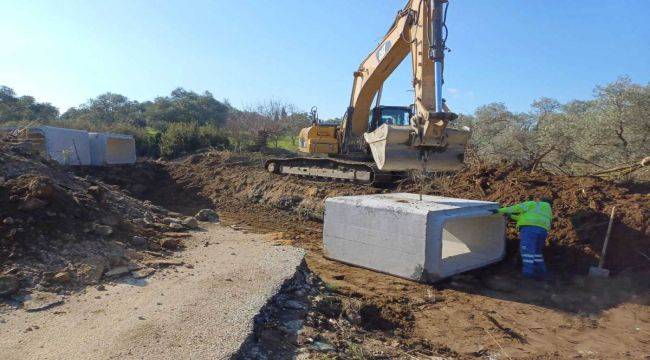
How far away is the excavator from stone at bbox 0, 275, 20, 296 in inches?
188

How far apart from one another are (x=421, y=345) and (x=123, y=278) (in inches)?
117

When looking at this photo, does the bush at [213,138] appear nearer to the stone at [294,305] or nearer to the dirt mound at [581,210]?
the dirt mound at [581,210]

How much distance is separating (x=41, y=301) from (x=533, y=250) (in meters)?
5.78

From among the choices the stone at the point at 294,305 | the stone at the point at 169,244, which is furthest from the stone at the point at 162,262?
the stone at the point at 294,305

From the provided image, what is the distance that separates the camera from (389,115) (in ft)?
37.1

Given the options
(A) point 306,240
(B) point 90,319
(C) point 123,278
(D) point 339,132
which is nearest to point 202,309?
(B) point 90,319

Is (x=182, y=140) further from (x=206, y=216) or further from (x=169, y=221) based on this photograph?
(x=169, y=221)

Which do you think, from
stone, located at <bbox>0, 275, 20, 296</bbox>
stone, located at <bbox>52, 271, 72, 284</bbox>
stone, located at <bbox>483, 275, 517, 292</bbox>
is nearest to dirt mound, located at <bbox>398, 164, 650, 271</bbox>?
stone, located at <bbox>483, 275, 517, 292</bbox>

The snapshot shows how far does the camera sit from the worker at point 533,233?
645 centimetres

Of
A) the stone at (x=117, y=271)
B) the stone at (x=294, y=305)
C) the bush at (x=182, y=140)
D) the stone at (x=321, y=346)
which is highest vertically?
the bush at (x=182, y=140)

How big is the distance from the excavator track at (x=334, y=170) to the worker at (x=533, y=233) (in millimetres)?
4499

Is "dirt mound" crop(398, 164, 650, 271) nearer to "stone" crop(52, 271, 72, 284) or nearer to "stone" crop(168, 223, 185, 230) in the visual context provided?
"stone" crop(168, 223, 185, 230)

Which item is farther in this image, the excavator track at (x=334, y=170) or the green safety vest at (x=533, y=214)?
the excavator track at (x=334, y=170)

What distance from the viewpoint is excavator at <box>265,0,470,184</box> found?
23.4ft
